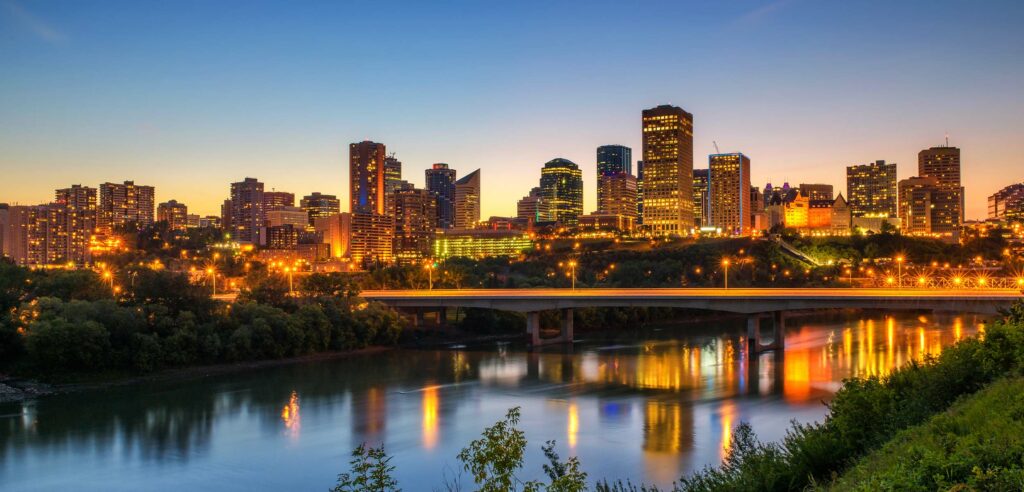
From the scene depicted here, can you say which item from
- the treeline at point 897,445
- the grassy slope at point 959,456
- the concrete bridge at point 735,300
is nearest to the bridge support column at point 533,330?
the concrete bridge at point 735,300

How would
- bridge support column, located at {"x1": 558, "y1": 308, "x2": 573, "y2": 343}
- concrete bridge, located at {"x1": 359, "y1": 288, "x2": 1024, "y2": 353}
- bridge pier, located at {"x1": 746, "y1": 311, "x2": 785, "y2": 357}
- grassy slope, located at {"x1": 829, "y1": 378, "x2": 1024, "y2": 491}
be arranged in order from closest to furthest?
grassy slope, located at {"x1": 829, "y1": 378, "x2": 1024, "y2": 491}
concrete bridge, located at {"x1": 359, "y1": 288, "x2": 1024, "y2": 353}
bridge pier, located at {"x1": 746, "y1": 311, "x2": 785, "y2": 357}
bridge support column, located at {"x1": 558, "y1": 308, "x2": 573, "y2": 343}

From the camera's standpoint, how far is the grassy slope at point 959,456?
8672mm

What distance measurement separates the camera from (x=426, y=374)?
53.4m

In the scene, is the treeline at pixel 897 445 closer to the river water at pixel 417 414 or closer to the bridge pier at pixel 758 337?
the river water at pixel 417 414

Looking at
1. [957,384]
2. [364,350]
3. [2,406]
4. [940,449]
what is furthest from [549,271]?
[940,449]

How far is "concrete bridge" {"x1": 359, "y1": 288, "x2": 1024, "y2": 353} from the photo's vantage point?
5628cm

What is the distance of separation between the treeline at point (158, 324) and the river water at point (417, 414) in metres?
3.01

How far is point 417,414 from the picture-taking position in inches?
1569

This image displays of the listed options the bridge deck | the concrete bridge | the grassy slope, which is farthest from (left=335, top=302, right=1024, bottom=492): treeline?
the bridge deck

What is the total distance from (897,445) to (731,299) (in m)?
50.8

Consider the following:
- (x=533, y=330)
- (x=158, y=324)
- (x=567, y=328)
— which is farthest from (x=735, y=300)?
(x=158, y=324)

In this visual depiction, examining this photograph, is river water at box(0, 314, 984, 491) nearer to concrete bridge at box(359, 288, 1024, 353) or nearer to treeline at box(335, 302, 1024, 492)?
concrete bridge at box(359, 288, 1024, 353)

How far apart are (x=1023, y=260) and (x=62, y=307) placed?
12195 cm

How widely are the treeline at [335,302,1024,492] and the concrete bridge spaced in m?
36.6
